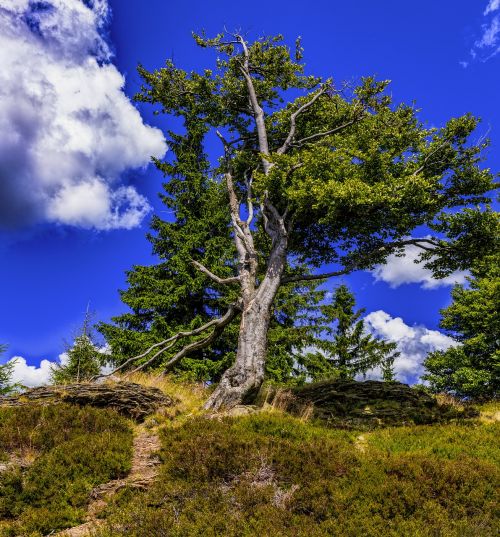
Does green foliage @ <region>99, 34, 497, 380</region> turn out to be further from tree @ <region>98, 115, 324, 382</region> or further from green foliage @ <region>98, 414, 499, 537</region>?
green foliage @ <region>98, 414, 499, 537</region>

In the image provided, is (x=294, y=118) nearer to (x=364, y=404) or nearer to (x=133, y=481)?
(x=364, y=404)

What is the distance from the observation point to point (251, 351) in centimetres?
1134

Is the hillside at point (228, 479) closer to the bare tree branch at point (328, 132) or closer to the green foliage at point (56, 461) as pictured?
the green foliage at point (56, 461)

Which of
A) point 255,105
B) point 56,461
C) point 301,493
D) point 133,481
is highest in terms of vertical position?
point 255,105

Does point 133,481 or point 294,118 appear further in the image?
point 294,118

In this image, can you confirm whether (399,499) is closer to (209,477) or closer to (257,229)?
(209,477)

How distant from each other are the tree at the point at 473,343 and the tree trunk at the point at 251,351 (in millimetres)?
14669

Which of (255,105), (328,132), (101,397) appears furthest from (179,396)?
(255,105)

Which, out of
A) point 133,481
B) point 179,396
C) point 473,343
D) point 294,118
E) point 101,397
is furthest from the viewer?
point 473,343

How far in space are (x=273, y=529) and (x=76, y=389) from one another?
23.2 ft

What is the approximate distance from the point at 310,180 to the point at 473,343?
Answer: 54.5ft

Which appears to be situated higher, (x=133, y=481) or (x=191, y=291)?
(x=191, y=291)

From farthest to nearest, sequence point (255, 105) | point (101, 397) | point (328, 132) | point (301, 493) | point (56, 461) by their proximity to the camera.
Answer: point (255, 105) < point (328, 132) < point (101, 397) < point (56, 461) < point (301, 493)

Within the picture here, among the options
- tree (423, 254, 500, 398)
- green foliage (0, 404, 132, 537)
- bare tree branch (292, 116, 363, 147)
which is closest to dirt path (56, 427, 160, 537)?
green foliage (0, 404, 132, 537)
